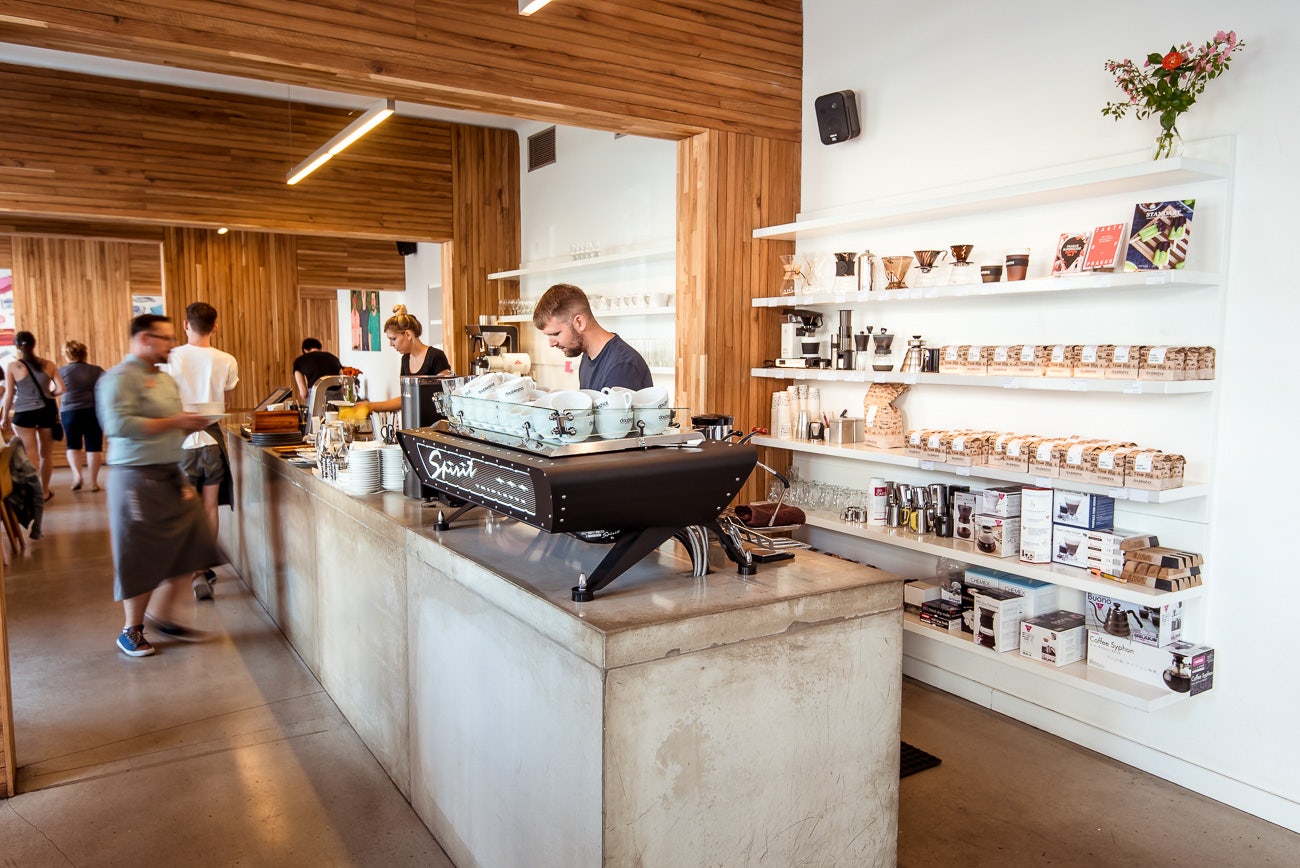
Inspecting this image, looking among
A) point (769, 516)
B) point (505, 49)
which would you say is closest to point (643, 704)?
point (769, 516)

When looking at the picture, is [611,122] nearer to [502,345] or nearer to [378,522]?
[378,522]

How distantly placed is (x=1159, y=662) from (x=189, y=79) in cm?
743

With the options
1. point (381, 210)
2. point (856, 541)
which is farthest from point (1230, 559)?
point (381, 210)

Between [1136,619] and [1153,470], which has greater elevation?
[1153,470]

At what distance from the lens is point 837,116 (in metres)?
4.83

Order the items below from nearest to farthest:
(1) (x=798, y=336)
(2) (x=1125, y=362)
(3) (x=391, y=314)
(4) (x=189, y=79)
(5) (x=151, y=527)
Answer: (2) (x=1125, y=362), (5) (x=151, y=527), (1) (x=798, y=336), (4) (x=189, y=79), (3) (x=391, y=314)

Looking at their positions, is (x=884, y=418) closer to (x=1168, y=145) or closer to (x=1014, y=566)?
(x=1014, y=566)

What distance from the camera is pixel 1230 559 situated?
3.37 m

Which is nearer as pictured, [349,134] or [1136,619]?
[1136,619]

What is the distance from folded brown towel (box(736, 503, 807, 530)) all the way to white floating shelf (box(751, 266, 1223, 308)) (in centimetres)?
112

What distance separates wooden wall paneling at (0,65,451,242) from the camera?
6562mm

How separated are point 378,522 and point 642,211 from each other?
4.19m

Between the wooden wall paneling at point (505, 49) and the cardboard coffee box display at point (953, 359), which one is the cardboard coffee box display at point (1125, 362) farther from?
the wooden wall paneling at point (505, 49)

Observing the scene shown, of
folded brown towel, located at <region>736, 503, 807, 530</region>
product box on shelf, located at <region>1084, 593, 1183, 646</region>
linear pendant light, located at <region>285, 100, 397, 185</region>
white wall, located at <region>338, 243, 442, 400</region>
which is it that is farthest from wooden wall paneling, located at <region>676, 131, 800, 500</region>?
white wall, located at <region>338, 243, 442, 400</region>
